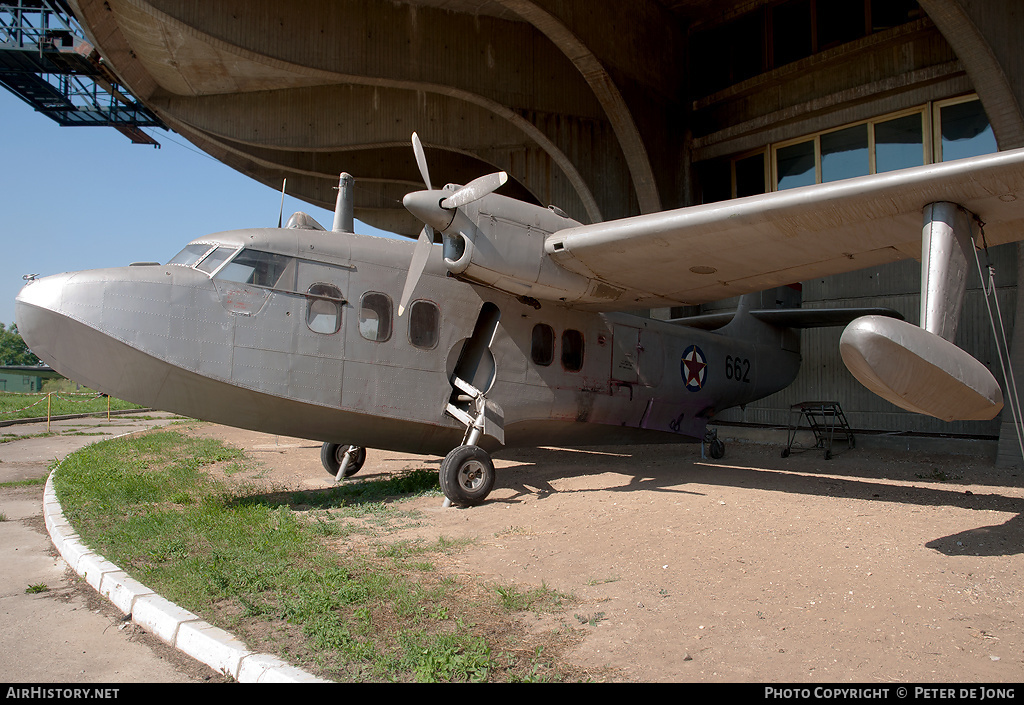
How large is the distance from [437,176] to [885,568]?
2292cm

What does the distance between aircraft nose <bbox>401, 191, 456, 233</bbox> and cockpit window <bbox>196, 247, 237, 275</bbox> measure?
2.25m

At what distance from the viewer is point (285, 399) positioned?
733 cm

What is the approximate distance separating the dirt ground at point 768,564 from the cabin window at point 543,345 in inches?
74.4

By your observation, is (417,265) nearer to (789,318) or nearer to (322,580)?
(322,580)

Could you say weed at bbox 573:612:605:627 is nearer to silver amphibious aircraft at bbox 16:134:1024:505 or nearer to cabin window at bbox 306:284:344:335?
silver amphibious aircraft at bbox 16:134:1024:505

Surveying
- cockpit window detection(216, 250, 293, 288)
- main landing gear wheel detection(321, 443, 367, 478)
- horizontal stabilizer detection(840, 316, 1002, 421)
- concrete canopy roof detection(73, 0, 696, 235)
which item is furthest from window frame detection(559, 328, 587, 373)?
concrete canopy roof detection(73, 0, 696, 235)

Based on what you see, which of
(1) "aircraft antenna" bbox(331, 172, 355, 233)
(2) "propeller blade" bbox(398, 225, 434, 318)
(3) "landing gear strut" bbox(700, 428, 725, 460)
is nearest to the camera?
(2) "propeller blade" bbox(398, 225, 434, 318)

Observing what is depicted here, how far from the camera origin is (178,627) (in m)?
3.58

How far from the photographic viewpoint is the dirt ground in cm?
328

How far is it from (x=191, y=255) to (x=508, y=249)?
3.97 meters

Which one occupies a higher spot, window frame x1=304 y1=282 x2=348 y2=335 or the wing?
the wing

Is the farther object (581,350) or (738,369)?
Answer: (738,369)

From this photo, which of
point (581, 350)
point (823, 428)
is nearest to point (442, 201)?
point (581, 350)

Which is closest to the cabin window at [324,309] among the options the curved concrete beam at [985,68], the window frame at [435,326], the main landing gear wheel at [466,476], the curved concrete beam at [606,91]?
the window frame at [435,326]
